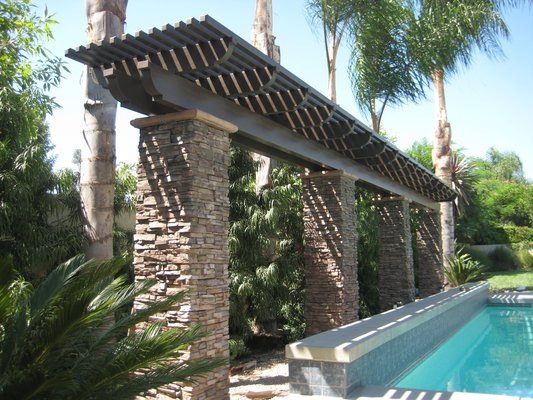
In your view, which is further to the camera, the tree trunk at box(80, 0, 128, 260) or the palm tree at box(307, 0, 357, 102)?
the palm tree at box(307, 0, 357, 102)

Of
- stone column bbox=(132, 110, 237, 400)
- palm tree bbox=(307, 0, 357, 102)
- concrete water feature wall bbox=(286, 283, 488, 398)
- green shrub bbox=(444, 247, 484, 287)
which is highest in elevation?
palm tree bbox=(307, 0, 357, 102)

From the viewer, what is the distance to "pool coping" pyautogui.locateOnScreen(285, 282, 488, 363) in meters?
5.64

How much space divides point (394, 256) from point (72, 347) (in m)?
11.1

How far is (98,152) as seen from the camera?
702cm

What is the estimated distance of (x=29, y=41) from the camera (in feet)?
28.5

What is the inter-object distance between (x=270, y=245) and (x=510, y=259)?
19.4 meters

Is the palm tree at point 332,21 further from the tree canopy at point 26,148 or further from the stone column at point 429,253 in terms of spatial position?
the tree canopy at point 26,148

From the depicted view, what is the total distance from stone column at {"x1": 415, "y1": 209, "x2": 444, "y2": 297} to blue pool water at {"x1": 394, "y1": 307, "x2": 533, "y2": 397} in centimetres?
271

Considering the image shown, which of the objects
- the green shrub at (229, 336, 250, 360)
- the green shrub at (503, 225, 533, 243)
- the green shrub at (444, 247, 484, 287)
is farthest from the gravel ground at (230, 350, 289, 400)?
the green shrub at (503, 225, 533, 243)

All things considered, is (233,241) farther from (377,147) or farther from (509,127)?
(509,127)

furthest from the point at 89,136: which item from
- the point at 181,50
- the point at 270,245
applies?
→ the point at 270,245

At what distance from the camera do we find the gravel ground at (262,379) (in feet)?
23.8

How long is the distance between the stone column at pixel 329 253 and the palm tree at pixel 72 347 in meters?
5.86

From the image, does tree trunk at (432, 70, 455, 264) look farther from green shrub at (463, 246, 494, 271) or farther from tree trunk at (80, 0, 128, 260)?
tree trunk at (80, 0, 128, 260)
